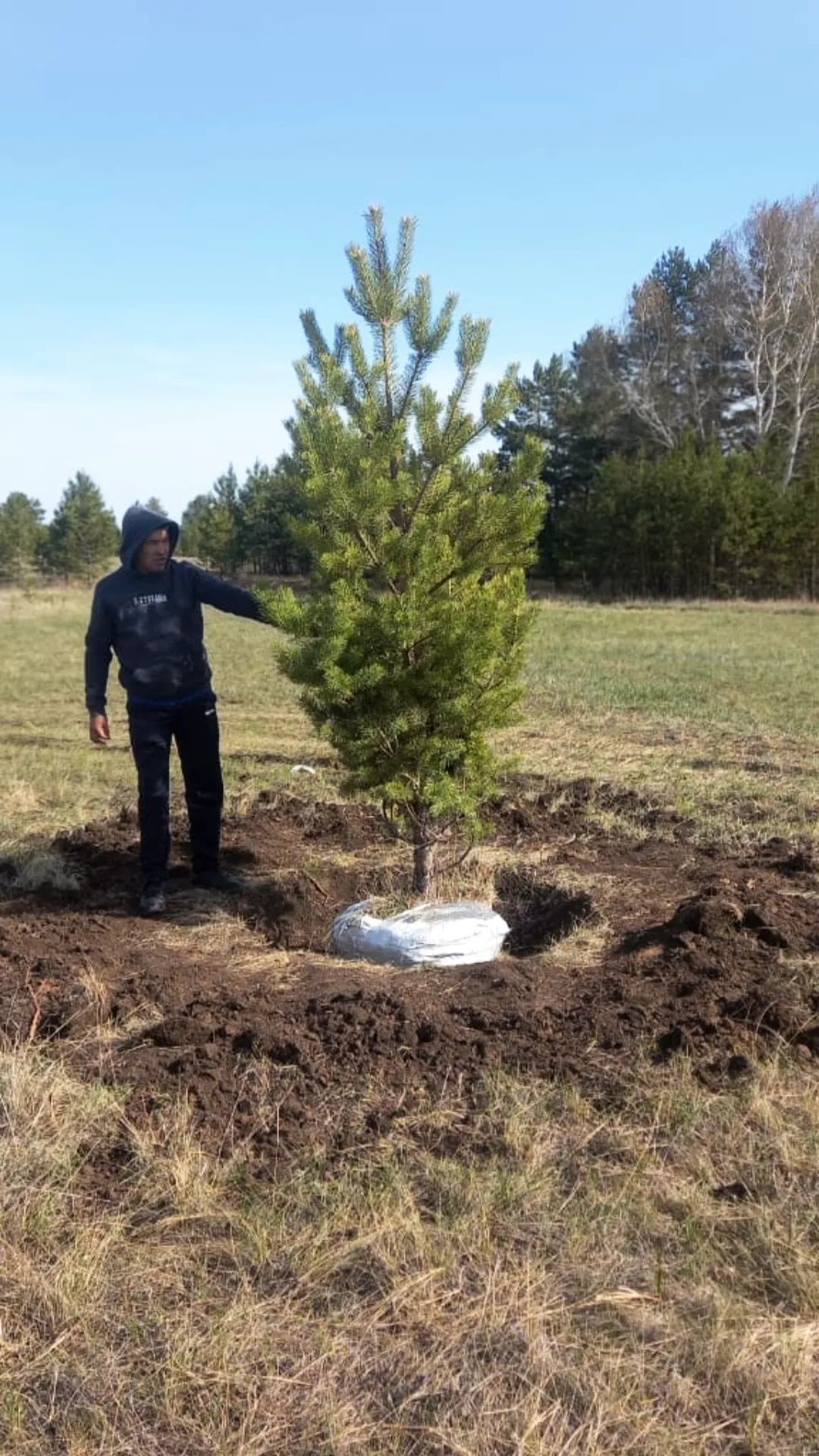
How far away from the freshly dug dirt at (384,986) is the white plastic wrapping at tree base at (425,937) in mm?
119

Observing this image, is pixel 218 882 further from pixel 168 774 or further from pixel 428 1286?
pixel 428 1286

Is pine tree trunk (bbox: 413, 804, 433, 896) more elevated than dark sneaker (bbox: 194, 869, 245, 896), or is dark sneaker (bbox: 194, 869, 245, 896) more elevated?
pine tree trunk (bbox: 413, 804, 433, 896)

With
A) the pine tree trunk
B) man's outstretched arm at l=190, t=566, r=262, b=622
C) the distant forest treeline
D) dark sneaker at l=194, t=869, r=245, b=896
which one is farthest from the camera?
the distant forest treeline

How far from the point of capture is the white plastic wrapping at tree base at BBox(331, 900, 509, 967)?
4672mm

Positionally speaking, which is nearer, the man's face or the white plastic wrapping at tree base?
the white plastic wrapping at tree base

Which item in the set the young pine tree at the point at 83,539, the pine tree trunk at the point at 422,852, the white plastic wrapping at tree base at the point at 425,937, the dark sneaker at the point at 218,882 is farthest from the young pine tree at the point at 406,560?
the young pine tree at the point at 83,539

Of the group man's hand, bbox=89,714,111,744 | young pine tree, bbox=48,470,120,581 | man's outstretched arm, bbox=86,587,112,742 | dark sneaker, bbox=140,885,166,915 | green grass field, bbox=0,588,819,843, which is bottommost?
dark sneaker, bbox=140,885,166,915

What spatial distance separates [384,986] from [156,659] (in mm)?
2230

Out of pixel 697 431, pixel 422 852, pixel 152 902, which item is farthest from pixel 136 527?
pixel 697 431

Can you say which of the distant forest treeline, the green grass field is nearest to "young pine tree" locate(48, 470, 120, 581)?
the distant forest treeline

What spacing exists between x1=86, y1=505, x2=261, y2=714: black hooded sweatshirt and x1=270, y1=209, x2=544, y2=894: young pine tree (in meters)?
0.75

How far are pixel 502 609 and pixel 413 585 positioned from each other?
0.43 meters

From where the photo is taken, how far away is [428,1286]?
8.08 feet

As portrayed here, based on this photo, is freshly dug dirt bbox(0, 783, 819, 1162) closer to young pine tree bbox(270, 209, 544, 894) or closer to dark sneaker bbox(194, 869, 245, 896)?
dark sneaker bbox(194, 869, 245, 896)
